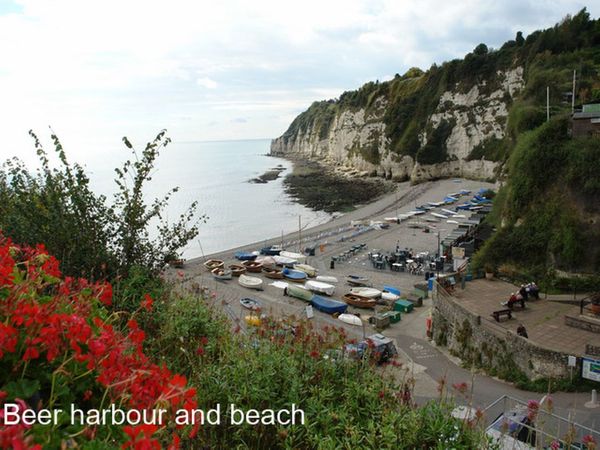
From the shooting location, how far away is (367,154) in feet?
332

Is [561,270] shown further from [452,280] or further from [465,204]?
[465,204]

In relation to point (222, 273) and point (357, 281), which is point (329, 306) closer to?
point (357, 281)

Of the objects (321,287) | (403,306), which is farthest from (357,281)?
(403,306)

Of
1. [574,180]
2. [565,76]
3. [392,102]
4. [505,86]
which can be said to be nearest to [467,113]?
[505,86]

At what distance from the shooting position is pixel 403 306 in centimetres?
2431

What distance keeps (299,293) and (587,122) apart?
60.1 ft

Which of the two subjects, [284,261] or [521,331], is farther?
[284,261]

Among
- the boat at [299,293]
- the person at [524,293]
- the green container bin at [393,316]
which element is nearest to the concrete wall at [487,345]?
the person at [524,293]

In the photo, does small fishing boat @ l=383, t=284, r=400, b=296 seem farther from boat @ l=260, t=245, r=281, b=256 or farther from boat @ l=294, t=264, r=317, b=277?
boat @ l=260, t=245, r=281, b=256

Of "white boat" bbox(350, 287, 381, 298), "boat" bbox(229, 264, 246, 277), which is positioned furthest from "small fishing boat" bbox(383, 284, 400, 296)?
"boat" bbox(229, 264, 246, 277)

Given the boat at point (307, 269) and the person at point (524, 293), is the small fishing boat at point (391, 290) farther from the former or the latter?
the person at point (524, 293)

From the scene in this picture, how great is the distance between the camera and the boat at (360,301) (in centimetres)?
2581

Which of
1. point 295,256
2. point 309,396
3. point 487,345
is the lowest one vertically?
point 295,256

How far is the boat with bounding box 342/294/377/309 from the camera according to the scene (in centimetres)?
2581
